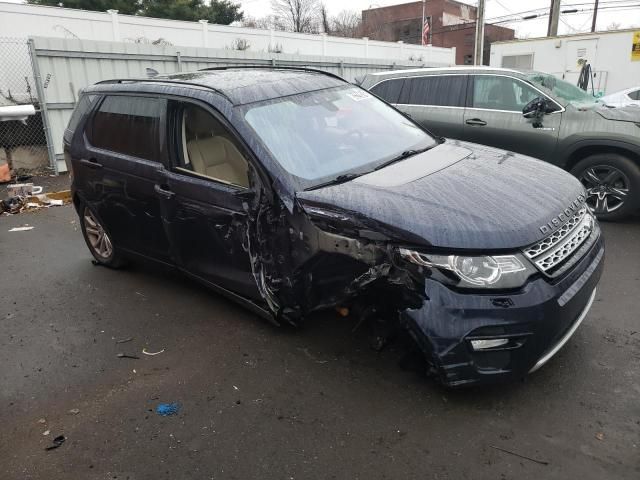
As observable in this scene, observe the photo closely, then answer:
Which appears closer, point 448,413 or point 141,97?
point 448,413

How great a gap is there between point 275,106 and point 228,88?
359 mm

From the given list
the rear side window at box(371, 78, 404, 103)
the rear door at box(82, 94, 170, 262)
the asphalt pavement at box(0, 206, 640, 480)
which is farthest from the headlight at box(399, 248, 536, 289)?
the rear side window at box(371, 78, 404, 103)

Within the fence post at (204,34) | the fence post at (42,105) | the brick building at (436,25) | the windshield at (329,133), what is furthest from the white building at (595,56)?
the brick building at (436,25)

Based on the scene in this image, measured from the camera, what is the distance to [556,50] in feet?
64.5

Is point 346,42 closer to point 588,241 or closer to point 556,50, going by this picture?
point 556,50

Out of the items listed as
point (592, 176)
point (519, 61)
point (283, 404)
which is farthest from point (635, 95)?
point (283, 404)

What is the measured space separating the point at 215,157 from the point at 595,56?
20.4m

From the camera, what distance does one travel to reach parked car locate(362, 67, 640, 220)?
18.4 feet

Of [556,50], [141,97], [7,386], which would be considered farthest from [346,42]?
[7,386]

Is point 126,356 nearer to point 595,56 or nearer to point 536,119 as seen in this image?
point 536,119

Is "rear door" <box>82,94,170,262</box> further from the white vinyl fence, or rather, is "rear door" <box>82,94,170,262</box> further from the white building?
the white building

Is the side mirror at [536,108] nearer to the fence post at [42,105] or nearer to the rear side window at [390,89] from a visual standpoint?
the rear side window at [390,89]

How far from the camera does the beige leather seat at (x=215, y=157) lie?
11.9 ft

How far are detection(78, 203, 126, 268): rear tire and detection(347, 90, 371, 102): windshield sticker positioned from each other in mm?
2616
